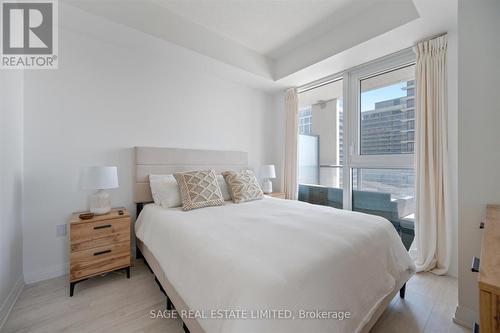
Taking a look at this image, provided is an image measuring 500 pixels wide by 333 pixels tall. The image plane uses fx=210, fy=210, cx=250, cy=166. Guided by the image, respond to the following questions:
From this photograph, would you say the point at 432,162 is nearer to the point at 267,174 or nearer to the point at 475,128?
the point at 475,128

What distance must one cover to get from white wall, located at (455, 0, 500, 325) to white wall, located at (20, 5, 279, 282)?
270 centimetres

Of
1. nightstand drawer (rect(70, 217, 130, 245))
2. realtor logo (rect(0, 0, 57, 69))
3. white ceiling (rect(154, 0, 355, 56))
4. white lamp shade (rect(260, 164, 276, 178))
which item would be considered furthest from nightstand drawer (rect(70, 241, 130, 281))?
white ceiling (rect(154, 0, 355, 56))

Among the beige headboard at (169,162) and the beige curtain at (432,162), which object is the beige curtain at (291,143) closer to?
the beige headboard at (169,162)

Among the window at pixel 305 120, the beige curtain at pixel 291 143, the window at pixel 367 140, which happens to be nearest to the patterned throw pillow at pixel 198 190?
the beige curtain at pixel 291 143

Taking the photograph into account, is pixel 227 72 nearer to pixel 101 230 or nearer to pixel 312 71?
pixel 312 71

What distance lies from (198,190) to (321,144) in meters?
2.31

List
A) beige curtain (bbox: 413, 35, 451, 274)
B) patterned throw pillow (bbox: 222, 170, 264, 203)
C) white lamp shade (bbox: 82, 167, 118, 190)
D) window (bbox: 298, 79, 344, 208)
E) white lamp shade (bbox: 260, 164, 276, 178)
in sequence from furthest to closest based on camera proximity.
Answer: white lamp shade (bbox: 260, 164, 276, 178) → window (bbox: 298, 79, 344, 208) → patterned throw pillow (bbox: 222, 170, 264, 203) → beige curtain (bbox: 413, 35, 451, 274) → white lamp shade (bbox: 82, 167, 118, 190)

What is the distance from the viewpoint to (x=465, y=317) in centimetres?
150

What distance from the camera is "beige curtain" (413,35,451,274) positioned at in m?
2.21

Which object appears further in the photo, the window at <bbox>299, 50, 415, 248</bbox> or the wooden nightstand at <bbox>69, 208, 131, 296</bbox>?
the window at <bbox>299, 50, 415, 248</bbox>

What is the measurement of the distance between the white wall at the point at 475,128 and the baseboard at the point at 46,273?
3537mm

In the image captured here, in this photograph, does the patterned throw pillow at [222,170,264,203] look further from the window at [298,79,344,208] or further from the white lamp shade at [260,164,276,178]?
the window at [298,79,344,208]

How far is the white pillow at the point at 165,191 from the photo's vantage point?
2.35 meters

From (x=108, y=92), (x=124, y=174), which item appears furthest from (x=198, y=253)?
(x=108, y=92)
